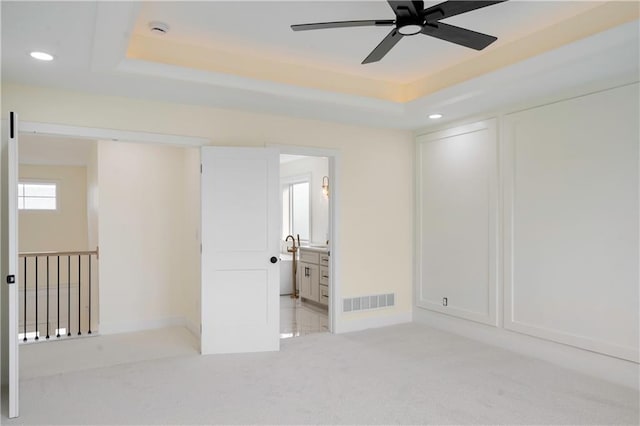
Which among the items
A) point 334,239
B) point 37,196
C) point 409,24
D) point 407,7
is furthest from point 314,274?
point 37,196

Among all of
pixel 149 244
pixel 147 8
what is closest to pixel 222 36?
pixel 147 8

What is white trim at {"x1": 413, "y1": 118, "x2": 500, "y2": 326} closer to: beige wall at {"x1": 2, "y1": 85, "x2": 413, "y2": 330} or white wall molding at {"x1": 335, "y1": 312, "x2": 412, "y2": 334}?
white wall molding at {"x1": 335, "y1": 312, "x2": 412, "y2": 334}

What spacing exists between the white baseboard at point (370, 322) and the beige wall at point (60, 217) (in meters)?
6.10

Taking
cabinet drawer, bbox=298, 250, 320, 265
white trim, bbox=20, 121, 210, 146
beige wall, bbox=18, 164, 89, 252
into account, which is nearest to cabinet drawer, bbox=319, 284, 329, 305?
cabinet drawer, bbox=298, 250, 320, 265

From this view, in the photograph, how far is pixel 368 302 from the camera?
5195 mm

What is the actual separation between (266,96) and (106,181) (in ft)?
7.98

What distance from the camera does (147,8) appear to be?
297 centimetres

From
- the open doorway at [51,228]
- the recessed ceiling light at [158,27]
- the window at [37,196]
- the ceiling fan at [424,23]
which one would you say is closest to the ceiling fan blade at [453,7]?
the ceiling fan at [424,23]

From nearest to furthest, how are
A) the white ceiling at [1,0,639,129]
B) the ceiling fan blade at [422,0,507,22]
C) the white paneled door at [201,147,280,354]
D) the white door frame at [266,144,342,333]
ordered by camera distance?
1. the ceiling fan blade at [422,0,507,22]
2. the white ceiling at [1,0,639,129]
3. the white paneled door at [201,147,280,354]
4. the white door frame at [266,144,342,333]

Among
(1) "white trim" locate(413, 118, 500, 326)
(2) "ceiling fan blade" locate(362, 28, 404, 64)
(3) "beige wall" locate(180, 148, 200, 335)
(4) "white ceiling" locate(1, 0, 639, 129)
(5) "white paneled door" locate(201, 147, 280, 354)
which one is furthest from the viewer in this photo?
(3) "beige wall" locate(180, 148, 200, 335)

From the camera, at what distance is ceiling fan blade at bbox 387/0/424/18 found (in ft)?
7.22

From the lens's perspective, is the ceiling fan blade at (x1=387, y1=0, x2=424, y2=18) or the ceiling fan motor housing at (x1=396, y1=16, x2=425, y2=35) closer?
Answer: the ceiling fan blade at (x1=387, y1=0, x2=424, y2=18)

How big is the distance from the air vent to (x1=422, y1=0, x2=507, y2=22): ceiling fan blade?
3459 millimetres

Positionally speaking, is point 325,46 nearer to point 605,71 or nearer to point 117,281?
point 605,71
